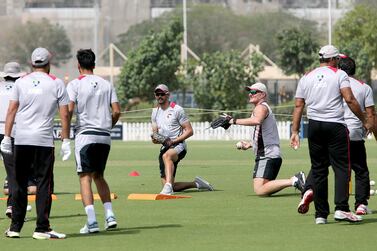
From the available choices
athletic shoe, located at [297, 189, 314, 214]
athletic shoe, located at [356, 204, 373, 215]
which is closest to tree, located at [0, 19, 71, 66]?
athletic shoe, located at [356, 204, 373, 215]

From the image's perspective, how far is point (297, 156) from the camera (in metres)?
33.6

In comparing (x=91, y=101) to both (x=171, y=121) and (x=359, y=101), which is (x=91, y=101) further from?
(x=171, y=121)

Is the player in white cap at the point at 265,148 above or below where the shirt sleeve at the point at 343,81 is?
below

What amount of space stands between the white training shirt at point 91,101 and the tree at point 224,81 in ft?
153

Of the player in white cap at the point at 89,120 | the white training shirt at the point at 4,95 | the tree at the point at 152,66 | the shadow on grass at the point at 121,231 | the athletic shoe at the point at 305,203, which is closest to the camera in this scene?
the shadow on grass at the point at 121,231

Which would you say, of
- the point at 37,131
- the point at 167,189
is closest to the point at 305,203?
the point at 37,131

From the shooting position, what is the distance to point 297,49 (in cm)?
7319

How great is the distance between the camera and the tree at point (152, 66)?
64438mm

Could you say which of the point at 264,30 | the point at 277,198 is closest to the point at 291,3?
the point at 264,30

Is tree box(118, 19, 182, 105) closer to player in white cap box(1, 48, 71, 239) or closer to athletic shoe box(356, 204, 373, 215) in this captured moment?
athletic shoe box(356, 204, 373, 215)

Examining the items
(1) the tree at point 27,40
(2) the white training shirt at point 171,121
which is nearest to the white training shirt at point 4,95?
(2) the white training shirt at point 171,121

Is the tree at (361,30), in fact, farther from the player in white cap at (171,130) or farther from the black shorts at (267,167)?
the black shorts at (267,167)

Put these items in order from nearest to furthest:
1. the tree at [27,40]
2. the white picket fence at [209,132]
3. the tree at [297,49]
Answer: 1. the white picket fence at [209,132]
2. the tree at [297,49]
3. the tree at [27,40]

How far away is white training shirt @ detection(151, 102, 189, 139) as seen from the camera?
19.7 metres
